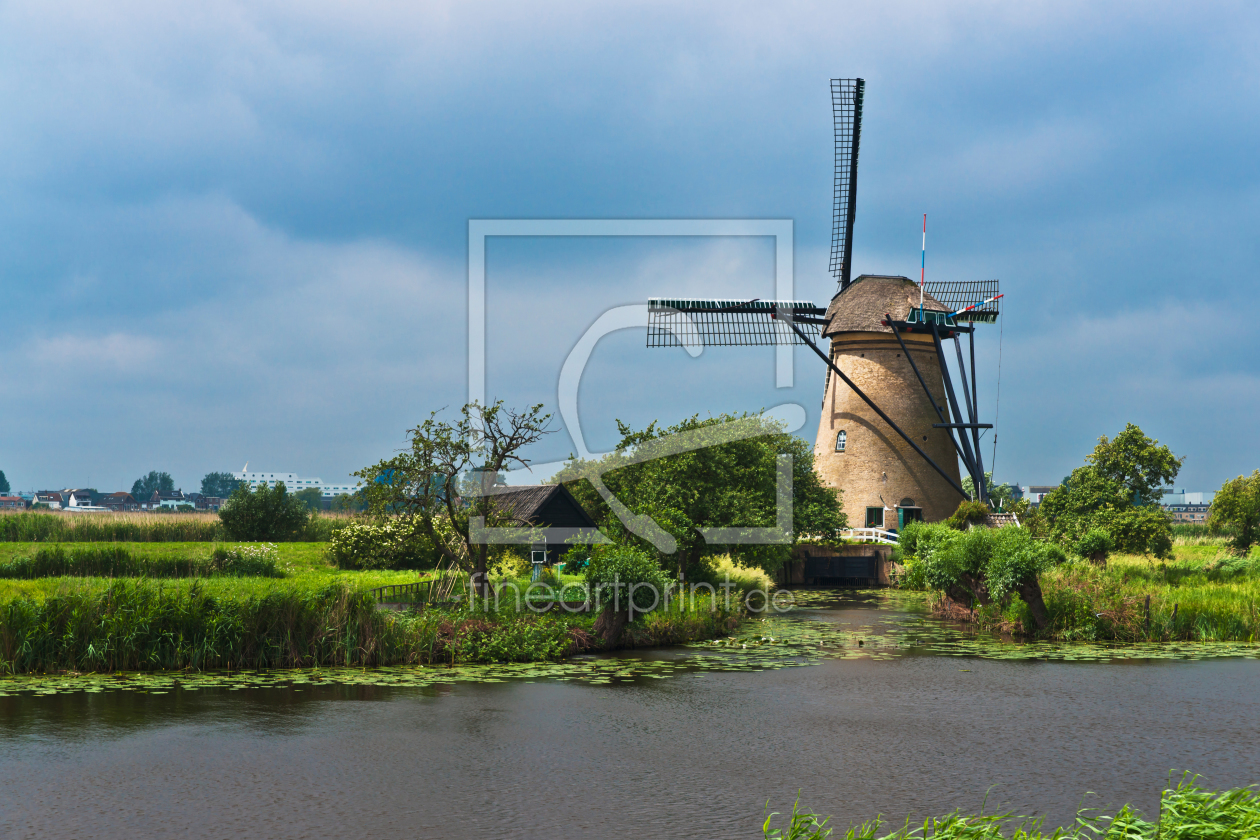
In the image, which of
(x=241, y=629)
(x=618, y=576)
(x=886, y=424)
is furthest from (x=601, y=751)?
(x=886, y=424)

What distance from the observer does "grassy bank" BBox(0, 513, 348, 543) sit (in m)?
33.3

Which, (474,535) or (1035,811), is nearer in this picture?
(1035,811)

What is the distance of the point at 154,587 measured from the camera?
47.1 ft

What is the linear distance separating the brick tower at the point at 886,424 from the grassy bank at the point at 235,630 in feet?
85.8

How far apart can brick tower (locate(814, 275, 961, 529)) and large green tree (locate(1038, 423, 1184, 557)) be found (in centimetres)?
570

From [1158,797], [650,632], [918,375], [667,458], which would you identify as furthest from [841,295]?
[1158,797]

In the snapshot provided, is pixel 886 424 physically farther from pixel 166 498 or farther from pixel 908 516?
pixel 166 498

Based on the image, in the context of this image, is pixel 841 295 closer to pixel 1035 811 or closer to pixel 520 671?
pixel 520 671

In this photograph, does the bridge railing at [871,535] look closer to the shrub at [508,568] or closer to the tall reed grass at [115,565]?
the shrub at [508,568]

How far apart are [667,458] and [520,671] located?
40.5 ft

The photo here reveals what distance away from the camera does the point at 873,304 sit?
→ 4091cm

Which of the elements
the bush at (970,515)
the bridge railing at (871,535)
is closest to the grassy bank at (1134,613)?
the bush at (970,515)

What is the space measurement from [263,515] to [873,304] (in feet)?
86.3

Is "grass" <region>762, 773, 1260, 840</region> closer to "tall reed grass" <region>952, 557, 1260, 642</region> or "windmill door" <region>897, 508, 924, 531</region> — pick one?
"tall reed grass" <region>952, 557, 1260, 642</region>
